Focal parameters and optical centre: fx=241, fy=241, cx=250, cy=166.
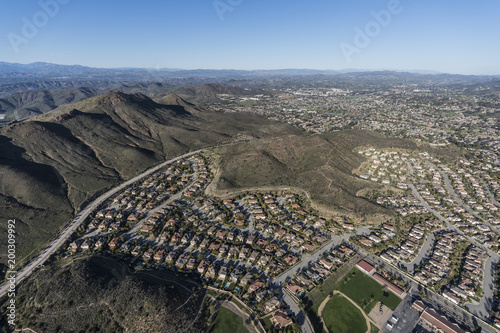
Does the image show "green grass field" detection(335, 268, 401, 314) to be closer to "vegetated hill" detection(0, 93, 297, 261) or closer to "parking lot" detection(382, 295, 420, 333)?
"parking lot" detection(382, 295, 420, 333)

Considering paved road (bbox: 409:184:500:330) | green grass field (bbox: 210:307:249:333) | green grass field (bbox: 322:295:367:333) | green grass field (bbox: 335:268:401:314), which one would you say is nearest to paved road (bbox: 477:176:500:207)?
paved road (bbox: 409:184:500:330)

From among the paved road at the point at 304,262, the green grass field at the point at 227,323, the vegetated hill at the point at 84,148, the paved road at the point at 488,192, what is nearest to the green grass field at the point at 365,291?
the paved road at the point at 304,262

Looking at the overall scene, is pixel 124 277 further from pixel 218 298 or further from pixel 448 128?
pixel 448 128

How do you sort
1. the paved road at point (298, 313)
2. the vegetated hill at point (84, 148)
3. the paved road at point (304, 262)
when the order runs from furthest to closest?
the vegetated hill at point (84, 148)
the paved road at point (304, 262)
the paved road at point (298, 313)

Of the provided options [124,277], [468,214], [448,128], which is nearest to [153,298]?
[124,277]

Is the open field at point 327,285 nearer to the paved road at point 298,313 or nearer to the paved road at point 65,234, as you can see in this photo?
the paved road at point 298,313

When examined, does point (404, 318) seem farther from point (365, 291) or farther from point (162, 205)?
point (162, 205)

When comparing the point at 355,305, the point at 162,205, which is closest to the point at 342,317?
the point at 355,305
